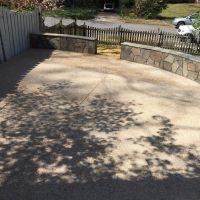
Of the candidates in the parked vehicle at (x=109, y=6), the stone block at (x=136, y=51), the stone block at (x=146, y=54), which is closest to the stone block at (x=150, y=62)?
the stone block at (x=146, y=54)

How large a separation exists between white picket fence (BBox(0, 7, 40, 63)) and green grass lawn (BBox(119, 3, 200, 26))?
19.3 meters

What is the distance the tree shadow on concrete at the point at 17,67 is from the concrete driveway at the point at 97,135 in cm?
6

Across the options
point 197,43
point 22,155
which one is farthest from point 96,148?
point 197,43

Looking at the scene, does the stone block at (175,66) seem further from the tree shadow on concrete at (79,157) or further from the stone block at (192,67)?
the tree shadow on concrete at (79,157)

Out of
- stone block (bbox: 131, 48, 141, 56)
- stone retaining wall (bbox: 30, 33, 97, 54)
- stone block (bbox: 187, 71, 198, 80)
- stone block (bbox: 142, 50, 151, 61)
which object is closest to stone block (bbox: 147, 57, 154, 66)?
stone block (bbox: 142, 50, 151, 61)

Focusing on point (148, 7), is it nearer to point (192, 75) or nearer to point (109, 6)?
point (109, 6)

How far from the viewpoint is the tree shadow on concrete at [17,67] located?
32.0ft

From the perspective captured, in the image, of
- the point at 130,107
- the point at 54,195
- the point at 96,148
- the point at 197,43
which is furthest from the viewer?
the point at 197,43

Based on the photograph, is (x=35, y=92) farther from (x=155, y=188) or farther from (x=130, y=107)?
(x=155, y=188)

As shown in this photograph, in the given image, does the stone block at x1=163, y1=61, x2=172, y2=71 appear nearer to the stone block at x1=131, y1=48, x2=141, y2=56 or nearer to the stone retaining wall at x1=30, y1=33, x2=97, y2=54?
the stone block at x1=131, y1=48, x2=141, y2=56

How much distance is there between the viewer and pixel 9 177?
5547 millimetres

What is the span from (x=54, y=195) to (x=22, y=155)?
1346mm

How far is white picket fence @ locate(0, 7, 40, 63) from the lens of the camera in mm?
12016

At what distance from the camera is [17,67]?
38.2 feet
